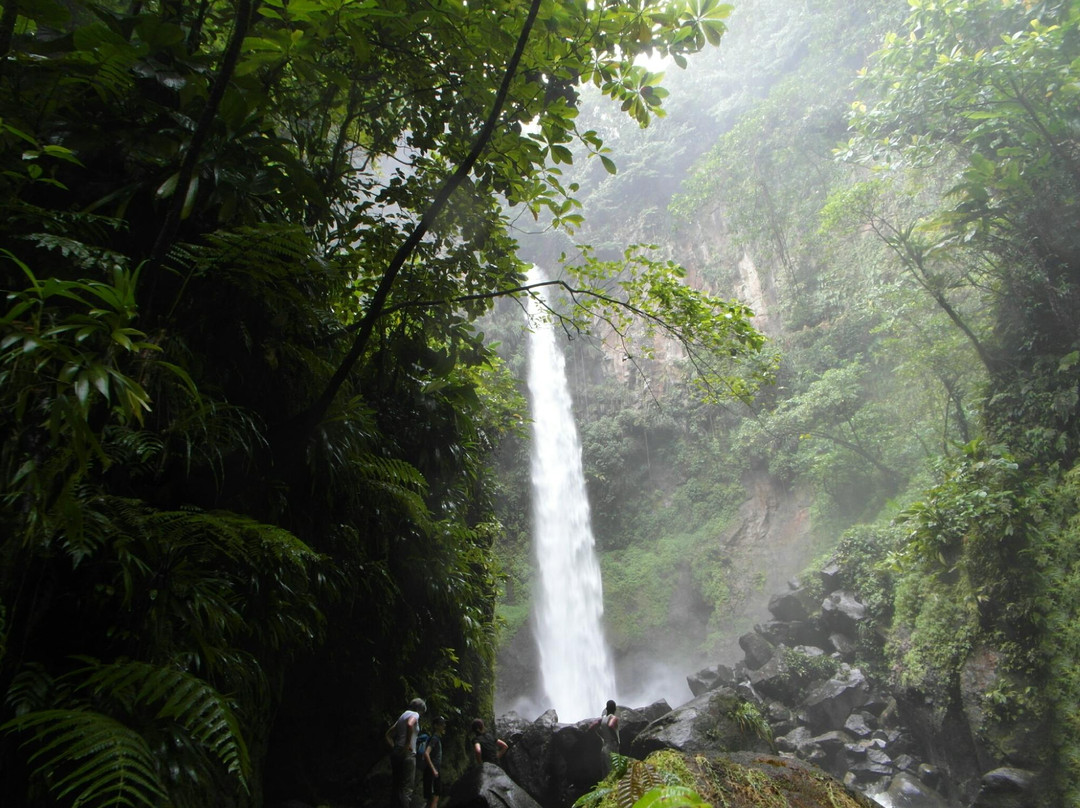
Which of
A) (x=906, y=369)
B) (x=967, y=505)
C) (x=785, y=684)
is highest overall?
(x=906, y=369)

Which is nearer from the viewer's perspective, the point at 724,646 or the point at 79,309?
the point at 79,309

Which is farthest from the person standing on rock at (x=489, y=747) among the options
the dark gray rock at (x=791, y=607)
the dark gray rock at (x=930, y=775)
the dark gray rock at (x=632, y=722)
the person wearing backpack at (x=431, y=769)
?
the dark gray rock at (x=791, y=607)

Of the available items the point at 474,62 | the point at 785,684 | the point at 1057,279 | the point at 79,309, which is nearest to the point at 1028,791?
the point at 785,684

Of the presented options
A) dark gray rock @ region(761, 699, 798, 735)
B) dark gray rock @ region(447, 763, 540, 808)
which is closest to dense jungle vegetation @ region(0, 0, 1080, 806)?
dark gray rock @ region(447, 763, 540, 808)

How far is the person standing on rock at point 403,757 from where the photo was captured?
4.10 m

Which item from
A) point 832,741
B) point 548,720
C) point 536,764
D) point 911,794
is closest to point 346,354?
point 536,764

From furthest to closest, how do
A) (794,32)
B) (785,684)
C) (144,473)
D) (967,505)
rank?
(794,32)
(785,684)
(967,505)
(144,473)

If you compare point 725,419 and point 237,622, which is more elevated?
point 725,419

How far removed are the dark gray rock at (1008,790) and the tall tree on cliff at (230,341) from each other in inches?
279

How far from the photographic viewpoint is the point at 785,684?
11.7 m

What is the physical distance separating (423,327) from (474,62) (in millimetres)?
1795

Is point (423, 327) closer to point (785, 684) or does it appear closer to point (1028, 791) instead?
point (1028, 791)

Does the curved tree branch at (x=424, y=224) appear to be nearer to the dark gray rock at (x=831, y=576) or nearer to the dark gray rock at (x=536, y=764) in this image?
the dark gray rock at (x=536, y=764)

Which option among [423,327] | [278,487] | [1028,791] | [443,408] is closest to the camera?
[278,487]
